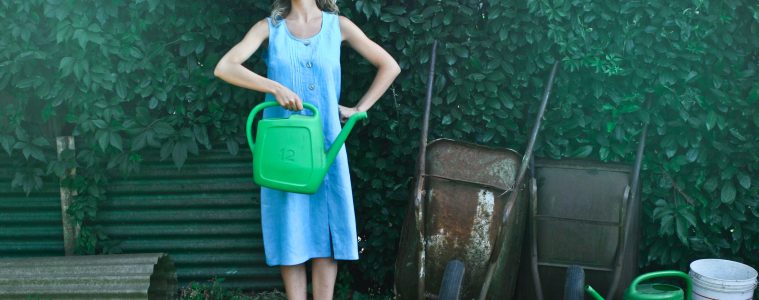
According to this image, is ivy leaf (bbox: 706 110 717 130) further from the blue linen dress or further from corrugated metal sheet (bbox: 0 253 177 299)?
corrugated metal sheet (bbox: 0 253 177 299)

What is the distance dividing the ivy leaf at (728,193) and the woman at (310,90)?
1.71m

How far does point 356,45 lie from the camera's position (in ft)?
11.5

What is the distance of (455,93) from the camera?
390 cm

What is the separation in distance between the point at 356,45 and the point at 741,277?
211cm

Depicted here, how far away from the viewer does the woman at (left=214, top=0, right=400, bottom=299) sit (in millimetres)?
3357

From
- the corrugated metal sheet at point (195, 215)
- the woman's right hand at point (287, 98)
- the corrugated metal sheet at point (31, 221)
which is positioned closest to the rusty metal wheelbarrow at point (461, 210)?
the woman's right hand at point (287, 98)

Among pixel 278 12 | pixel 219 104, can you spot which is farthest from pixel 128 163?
pixel 278 12

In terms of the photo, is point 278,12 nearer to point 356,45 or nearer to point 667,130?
point 356,45

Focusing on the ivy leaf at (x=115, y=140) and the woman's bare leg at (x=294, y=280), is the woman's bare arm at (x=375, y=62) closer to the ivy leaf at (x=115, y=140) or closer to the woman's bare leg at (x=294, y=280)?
→ the woman's bare leg at (x=294, y=280)

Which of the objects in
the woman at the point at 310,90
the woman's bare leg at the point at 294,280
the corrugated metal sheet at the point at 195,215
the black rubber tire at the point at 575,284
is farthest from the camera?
the corrugated metal sheet at the point at 195,215

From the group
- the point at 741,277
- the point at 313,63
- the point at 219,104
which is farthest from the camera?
the point at 219,104

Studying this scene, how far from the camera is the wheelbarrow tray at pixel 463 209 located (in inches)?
135

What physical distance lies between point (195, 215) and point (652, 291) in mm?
2477

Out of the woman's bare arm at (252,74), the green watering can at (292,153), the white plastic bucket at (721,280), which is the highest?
the woman's bare arm at (252,74)
